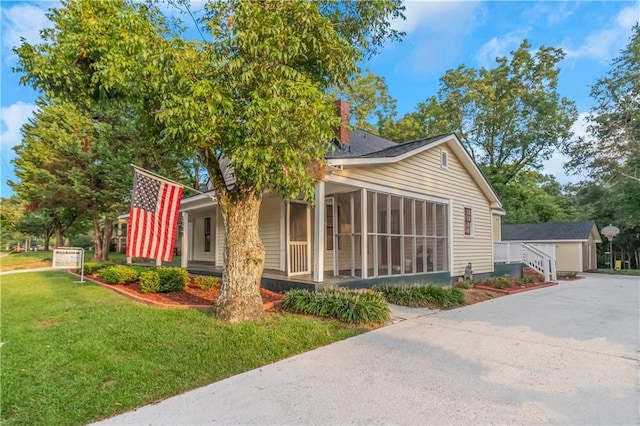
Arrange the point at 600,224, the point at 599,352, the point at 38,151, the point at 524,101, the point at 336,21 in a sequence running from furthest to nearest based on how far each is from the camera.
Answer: the point at 600,224 < the point at 524,101 < the point at 38,151 < the point at 336,21 < the point at 599,352

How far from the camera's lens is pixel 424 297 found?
27.2 ft

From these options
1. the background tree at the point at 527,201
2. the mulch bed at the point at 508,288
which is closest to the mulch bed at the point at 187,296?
the mulch bed at the point at 508,288

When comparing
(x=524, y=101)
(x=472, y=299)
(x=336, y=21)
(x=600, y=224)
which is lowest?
(x=472, y=299)

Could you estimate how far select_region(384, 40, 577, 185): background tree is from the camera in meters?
26.0

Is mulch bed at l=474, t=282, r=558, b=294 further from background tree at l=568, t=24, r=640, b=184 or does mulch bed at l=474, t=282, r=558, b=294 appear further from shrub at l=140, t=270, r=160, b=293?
background tree at l=568, t=24, r=640, b=184

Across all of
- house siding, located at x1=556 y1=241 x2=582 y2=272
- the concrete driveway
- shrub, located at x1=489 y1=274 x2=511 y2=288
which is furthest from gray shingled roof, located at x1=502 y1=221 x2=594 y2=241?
the concrete driveway

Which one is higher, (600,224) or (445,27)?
(445,27)

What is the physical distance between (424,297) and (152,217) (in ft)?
20.0

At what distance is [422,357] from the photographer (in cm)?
466

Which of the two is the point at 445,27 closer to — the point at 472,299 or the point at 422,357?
the point at 472,299

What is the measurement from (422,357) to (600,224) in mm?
33025

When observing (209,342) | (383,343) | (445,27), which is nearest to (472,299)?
(383,343)

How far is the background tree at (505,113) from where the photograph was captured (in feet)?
85.2

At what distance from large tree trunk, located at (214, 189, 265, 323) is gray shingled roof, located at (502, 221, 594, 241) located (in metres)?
23.3
